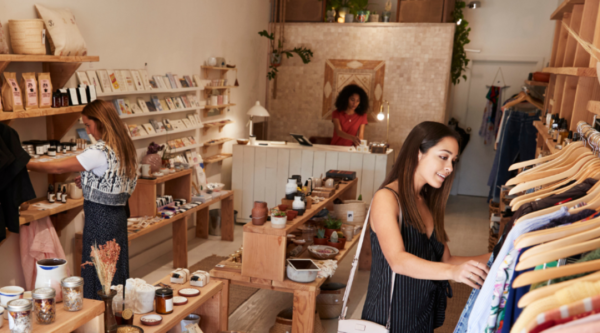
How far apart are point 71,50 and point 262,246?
2.10m

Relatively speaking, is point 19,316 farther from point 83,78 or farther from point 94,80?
point 94,80

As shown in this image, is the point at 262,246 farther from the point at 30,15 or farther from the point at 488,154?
the point at 488,154

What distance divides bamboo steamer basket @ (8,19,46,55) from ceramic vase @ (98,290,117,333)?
2.17 meters

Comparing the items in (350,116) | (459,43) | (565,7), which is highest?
(459,43)

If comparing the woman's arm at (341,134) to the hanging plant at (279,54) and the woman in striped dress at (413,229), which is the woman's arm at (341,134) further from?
the woman in striped dress at (413,229)

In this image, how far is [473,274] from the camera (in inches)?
59.9

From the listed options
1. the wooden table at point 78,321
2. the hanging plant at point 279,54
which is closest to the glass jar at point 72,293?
the wooden table at point 78,321

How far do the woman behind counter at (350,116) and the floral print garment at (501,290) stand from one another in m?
6.22

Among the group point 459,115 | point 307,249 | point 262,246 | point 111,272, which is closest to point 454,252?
point 307,249

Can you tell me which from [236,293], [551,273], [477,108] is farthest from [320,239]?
[477,108]

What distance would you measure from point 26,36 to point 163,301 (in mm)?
2241

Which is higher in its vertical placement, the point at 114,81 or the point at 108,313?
the point at 114,81

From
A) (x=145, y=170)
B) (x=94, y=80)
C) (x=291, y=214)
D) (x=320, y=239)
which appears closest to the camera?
(x=291, y=214)

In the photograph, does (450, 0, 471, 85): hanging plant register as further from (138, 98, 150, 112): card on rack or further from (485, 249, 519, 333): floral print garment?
(485, 249, 519, 333): floral print garment
